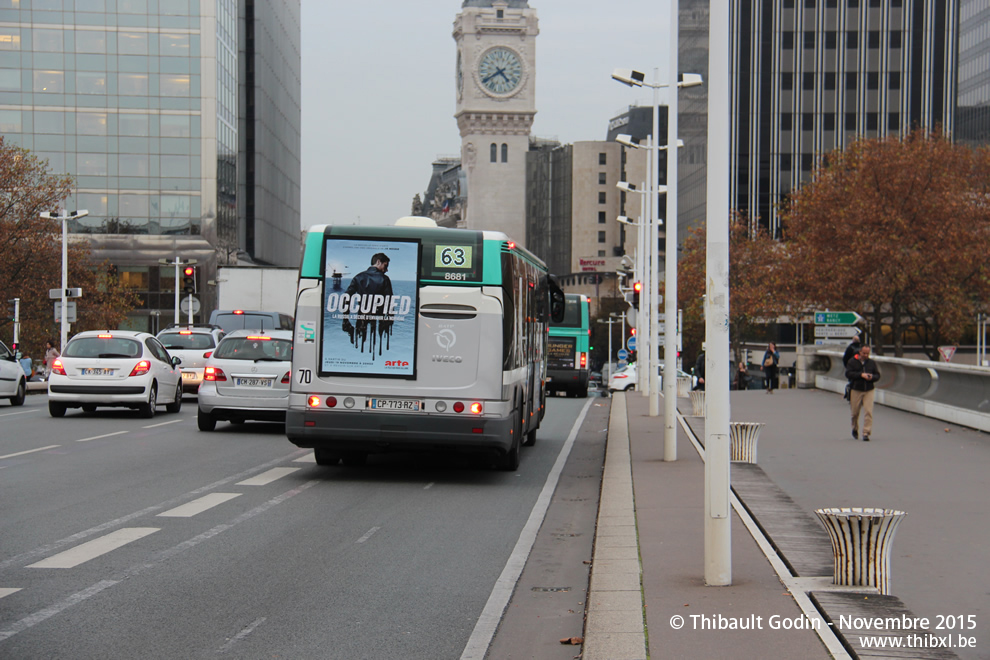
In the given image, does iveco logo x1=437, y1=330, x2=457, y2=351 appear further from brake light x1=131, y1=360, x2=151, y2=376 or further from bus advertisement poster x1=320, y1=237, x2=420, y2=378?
brake light x1=131, y1=360, x2=151, y2=376

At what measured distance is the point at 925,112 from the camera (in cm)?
9381

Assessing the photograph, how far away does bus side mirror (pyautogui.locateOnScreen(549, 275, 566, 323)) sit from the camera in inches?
747

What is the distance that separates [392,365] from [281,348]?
22.7 ft

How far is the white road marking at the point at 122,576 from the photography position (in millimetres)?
6516

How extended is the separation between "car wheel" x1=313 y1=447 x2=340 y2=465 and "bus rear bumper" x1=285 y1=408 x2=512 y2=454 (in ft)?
4.82

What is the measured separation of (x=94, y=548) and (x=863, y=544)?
5561 millimetres

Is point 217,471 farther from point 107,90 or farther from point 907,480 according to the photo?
point 107,90

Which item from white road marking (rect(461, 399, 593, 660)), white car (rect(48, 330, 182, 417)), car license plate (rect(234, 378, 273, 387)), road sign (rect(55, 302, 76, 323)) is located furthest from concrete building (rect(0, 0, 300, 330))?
white road marking (rect(461, 399, 593, 660))

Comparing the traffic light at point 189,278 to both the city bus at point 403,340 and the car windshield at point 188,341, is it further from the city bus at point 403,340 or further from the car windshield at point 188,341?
the city bus at point 403,340

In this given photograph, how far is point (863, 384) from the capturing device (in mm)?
19719

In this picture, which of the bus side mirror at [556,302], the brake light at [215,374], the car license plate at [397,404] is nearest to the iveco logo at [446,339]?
the car license plate at [397,404]

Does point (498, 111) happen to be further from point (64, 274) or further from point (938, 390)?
point (938, 390)

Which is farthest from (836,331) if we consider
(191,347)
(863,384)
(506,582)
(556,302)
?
(506,582)

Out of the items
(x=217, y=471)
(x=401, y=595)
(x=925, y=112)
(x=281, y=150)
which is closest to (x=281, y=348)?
(x=217, y=471)
